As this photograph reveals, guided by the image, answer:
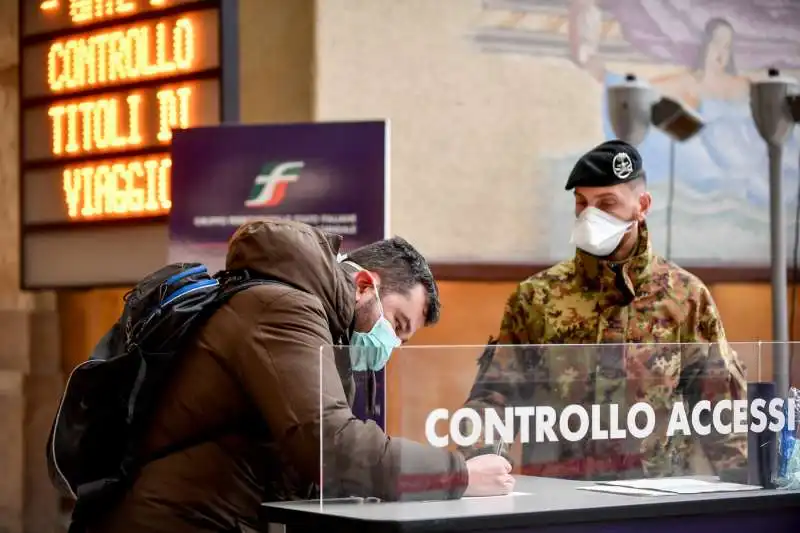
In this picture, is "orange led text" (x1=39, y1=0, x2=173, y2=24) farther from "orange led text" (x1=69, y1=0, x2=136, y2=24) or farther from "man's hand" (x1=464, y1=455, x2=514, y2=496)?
"man's hand" (x1=464, y1=455, x2=514, y2=496)

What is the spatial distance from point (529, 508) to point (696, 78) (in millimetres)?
5782

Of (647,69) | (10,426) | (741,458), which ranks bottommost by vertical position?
(10,426)

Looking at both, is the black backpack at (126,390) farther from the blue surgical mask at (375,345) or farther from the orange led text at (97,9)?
the orange led text at (97,9)

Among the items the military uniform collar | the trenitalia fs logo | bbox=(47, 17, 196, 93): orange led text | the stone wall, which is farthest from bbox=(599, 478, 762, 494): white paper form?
the stone wall

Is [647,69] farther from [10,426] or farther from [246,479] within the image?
[246,479]

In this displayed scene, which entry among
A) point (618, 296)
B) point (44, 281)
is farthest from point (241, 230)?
point (44, 281)

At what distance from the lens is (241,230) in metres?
2.49

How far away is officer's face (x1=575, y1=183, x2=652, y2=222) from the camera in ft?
12.2

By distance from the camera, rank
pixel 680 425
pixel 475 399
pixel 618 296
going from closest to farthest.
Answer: pixel 475 399 < pixel 680 425 < pixel 618 296

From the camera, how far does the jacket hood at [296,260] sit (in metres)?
2.42

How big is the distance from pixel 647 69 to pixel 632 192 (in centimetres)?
394

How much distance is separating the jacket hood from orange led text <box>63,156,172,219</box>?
334 cm

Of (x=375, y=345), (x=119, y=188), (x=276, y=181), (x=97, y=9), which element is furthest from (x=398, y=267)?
(x=97, y=9)

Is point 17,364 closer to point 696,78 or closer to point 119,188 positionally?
point 119,188
